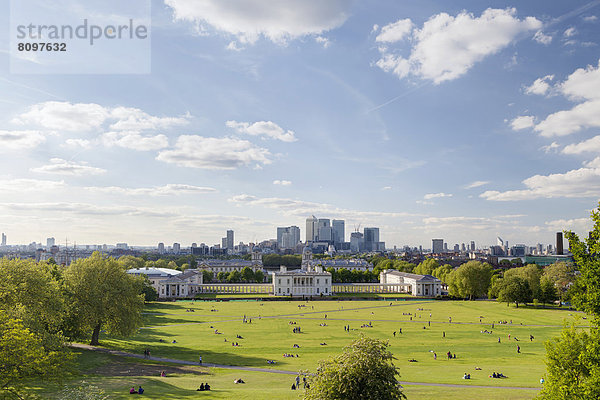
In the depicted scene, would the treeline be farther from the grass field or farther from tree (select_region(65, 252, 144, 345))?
the grass field

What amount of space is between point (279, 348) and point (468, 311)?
5800cm

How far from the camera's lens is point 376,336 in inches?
2537

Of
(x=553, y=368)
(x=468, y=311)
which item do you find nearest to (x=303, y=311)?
(x=468, y=311)

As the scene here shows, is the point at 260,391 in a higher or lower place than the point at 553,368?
lower

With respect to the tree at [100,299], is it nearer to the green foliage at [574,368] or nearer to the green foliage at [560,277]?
the green foliage at [574,368]

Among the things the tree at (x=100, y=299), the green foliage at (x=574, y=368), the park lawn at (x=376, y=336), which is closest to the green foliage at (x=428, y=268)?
the park lawn at (x=376, y=336)

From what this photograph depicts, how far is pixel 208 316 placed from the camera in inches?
3489

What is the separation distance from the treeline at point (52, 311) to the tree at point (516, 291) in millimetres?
82231

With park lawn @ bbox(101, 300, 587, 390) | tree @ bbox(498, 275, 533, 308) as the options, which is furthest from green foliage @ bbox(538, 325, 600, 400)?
tree @ bbox(498, 275, 533, 308)

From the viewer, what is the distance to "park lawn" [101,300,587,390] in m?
46.5

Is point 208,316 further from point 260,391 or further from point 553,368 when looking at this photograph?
point 553,368

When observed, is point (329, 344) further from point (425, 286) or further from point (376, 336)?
point (425, 286)

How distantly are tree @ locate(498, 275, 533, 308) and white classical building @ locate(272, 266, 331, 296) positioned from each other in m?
64.7

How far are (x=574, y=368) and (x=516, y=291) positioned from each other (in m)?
86.8
